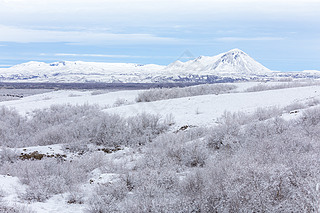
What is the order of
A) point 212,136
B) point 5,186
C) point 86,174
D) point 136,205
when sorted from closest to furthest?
point 136,205, point 5,186, point 86,174, point 212,136

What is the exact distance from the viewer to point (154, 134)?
478 inches

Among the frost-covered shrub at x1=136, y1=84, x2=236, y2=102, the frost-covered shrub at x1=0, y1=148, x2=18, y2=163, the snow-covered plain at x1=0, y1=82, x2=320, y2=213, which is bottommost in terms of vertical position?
the frost-covered shrub at x1=0, y1=148, x2=18, y2=163

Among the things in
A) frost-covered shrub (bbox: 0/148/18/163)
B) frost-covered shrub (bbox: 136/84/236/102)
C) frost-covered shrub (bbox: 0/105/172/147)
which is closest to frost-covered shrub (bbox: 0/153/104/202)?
frost-covered shrub (bbox: 0/148/18/163)

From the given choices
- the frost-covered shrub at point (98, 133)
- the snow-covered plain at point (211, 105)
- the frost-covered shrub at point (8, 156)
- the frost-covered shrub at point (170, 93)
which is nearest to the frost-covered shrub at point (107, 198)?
the frost-covered shrub at point (8, 156)

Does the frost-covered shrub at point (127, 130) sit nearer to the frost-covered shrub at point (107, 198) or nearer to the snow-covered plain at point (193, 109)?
the snow-covered plain at point (193, 109)

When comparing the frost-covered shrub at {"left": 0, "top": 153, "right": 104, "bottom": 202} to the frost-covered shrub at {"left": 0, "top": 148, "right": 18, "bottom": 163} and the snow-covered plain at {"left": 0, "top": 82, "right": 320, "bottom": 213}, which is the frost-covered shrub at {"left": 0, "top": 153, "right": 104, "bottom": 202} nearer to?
the snow-covered plain at {"left": 0, "top": 82, "right": 320, "bottom": 213}

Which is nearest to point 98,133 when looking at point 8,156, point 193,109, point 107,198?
point 8,156

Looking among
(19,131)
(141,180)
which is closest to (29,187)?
(141,180)

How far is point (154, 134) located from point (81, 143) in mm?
3021

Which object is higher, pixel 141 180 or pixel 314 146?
pixel 314 146

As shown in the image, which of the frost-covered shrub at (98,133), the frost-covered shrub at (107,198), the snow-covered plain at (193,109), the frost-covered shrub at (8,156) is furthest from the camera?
the frost-covered shrub at (98,133)

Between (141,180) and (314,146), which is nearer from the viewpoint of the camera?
(141,180)

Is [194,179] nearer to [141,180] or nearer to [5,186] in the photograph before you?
[141,180]

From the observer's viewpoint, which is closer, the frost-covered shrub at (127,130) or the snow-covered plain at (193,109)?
the snow-covered plain at (193,109)
